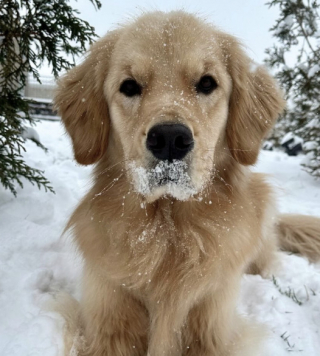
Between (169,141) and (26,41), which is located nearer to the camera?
(169,141)

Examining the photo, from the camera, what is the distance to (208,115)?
211cm

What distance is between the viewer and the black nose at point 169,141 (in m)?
1.64

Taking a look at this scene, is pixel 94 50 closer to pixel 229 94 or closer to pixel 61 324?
pixel 229 94

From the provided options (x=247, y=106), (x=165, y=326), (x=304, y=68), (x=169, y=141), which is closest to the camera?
(x=169, y=141)

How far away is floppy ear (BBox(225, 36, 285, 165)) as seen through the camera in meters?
2.31

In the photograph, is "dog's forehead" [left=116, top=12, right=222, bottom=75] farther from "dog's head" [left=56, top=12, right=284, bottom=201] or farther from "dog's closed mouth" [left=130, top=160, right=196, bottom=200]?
"dog's closed mouth" [left=130, top=160, right=196, bottom=200]

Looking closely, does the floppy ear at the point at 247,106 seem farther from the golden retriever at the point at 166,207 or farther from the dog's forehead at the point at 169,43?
the dog's forehead at the point at 169,43

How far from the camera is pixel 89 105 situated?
239 centimetres

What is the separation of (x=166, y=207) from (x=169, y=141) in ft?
2.04

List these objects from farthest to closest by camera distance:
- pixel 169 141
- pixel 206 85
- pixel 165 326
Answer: pixel 206 85
pixel 165 326
pixel 169 141

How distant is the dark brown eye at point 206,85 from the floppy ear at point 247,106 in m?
0.24

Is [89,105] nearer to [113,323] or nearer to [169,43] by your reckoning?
[169,43]

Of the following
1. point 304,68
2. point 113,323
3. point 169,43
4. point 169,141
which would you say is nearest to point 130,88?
point 169,43

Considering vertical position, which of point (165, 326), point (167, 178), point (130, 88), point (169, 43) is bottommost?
point (165, 326)
